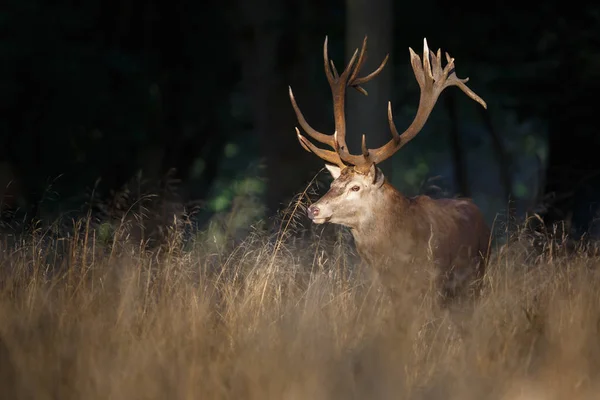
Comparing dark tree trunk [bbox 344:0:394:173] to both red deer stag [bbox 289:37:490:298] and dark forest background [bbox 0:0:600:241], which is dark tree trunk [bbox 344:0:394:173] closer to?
dark forest background [bbox 0:0:600:241]

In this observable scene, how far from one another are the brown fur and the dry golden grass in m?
0.80

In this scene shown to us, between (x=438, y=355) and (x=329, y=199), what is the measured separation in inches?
85.7

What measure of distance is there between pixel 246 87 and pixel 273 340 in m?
8.32

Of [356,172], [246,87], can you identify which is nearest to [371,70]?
[246,87]

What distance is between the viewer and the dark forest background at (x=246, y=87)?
43.4 feet

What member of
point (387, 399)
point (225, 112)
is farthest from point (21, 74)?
point (387, 399)

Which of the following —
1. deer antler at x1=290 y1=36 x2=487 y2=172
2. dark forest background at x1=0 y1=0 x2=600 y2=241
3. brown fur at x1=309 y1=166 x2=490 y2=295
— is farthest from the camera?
dark forest background at x1=0 y1=0 x2=600 y2=241

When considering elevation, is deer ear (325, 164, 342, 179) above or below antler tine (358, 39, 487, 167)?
below

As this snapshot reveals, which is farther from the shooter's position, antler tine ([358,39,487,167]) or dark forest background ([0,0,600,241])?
dark forest background ([0,0,600,241])

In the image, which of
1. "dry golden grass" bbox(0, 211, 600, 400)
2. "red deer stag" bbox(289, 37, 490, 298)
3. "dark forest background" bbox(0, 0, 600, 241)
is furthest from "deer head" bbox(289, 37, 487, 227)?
"dark forest background" bbox(0, 0, 600, 241)

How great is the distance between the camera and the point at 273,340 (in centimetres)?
557

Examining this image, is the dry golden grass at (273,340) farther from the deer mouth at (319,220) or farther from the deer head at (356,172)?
the deer head at (356,172)

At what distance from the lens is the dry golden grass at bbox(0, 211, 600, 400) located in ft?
16.5

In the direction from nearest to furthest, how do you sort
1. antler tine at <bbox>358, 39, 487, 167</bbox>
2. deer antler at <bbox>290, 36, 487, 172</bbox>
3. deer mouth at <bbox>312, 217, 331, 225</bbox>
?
deer mouth at <bbox>312, 217, 331, 225</bbox>, deer antler at <bbox>290, 36, 487, 172</bbox>, antler tine at <bbox>358, 39, 487, 167</bbox>
